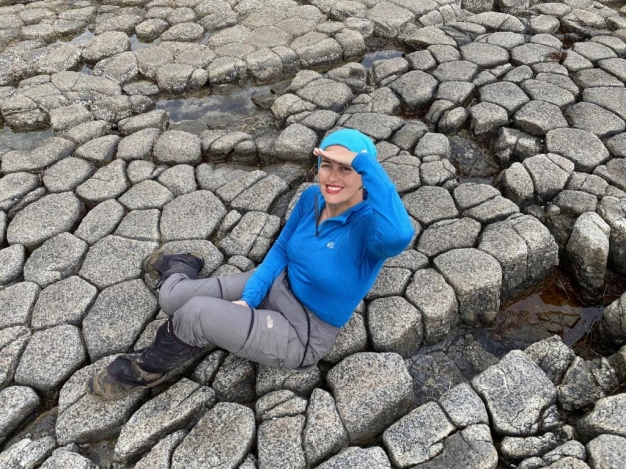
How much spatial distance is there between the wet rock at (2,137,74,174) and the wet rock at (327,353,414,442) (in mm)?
2740

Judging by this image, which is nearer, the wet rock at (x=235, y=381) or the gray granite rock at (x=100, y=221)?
the wet rock at (x=235, y=381)

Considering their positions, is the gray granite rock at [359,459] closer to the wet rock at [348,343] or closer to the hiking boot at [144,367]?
the wet rock at [348,343]

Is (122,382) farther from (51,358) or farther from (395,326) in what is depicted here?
(395,326)

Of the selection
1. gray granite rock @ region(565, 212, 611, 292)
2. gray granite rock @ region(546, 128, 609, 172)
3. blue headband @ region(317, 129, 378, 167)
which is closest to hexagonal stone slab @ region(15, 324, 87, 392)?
blue headband @ region(317, 129, 378, 167)

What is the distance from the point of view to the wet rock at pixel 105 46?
4.73 m

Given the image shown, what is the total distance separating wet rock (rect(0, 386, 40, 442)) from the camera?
2.27m

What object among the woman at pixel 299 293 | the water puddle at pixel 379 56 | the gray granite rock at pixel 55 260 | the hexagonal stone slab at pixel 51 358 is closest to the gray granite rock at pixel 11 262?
the gray granite rock at pixel 55 260

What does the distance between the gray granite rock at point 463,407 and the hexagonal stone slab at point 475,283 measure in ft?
1.78

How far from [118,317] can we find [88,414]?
551 millimetres

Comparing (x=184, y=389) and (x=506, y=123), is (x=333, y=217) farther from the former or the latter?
(x=506, y=123)

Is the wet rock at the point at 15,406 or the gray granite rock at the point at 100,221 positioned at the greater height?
the gray granite rock at the point at 100,221

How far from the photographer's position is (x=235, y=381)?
2.33 metres

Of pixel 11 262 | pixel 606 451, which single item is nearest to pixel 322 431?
pixel 606 451

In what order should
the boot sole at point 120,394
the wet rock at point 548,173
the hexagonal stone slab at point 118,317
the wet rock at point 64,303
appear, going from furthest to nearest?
the wet rock at point 548,173
the wet rock at point 64,303
the hexagonal stone slab at point 118,317
the boot sole at point 120,394
